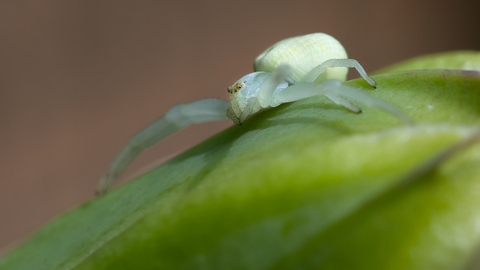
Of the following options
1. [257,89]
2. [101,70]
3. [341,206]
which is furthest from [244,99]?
[101,70]

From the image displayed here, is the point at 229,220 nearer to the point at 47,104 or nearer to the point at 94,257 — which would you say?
the point at 94,257

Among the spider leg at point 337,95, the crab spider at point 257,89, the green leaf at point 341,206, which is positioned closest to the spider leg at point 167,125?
the crab spider at point 257,89

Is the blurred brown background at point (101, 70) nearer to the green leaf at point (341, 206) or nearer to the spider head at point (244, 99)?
the spider head at point (244, 99)

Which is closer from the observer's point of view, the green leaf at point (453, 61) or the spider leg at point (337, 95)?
the spider leg at point (337, 95)

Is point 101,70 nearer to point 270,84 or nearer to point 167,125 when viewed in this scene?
point 167,125

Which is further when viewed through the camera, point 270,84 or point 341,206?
point 270,84

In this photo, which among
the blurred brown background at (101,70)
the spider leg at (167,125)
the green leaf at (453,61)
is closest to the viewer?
the green leaf at (453,61)

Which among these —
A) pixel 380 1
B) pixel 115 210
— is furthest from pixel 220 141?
pixel 380 1
